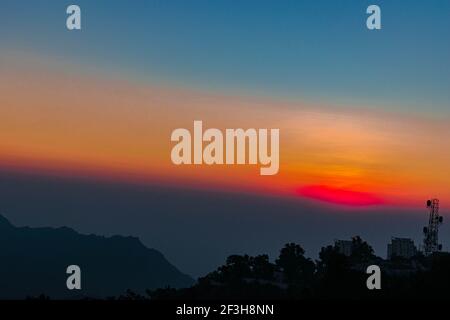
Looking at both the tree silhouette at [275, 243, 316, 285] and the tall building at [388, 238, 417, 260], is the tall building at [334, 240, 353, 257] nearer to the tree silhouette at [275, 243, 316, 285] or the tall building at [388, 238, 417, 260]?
the tree silhouette at [275, 243, 316, 285]

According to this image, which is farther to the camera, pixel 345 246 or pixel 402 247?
pixel 402 247

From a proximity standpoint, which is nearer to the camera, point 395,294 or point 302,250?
point 395,294

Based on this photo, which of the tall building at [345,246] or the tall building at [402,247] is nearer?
the tall building at [345,246]

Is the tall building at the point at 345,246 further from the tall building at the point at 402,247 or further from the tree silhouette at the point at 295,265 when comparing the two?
the tall building at the point at 402,247

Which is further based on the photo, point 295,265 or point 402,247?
point 402,247

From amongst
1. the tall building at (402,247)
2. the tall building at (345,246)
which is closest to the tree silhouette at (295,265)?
the tall building at (345,246)

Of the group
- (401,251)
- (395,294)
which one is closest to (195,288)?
(395,294)

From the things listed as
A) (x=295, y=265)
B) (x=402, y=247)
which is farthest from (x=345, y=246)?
(x=402, y=247)

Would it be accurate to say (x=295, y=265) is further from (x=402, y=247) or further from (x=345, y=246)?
(x=402, y=247)

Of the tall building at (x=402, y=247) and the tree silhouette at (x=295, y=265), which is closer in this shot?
the tree silhouette at (x=295, y=265)
